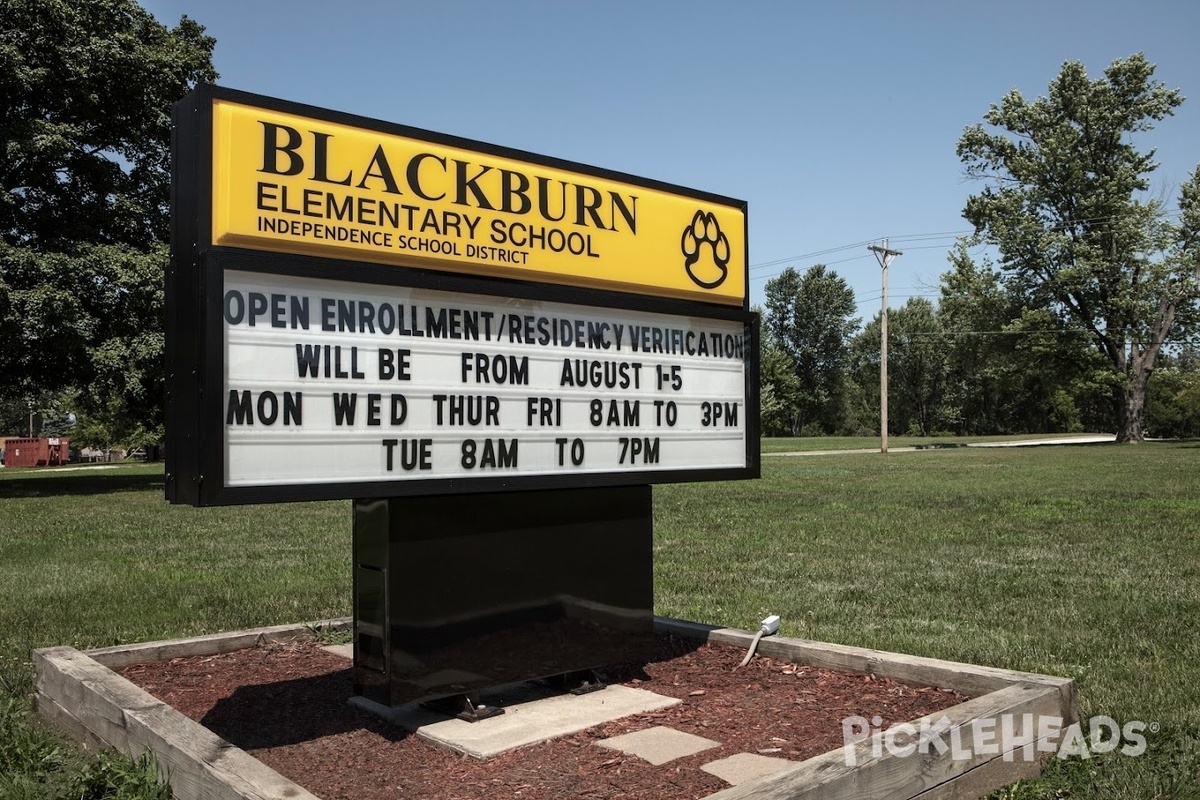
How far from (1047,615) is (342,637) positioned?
5.42 m

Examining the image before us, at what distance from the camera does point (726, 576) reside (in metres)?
10.3

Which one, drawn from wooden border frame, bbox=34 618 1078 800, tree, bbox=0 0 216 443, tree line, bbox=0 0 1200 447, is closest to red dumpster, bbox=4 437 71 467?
tree line, bbox=0 0 1200 447

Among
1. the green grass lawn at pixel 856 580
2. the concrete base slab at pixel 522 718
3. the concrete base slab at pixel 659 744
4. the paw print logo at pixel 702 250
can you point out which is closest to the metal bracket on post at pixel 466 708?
the concrete base slab at pixel 522 718

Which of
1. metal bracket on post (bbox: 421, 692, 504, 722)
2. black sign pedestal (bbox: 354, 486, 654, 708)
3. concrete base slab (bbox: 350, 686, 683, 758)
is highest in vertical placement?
black sign pedestal (bbox: 354, 486, 654, 708)

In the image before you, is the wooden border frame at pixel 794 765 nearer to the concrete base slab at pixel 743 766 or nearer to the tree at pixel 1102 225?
the concrete base slab at pixel 743 766

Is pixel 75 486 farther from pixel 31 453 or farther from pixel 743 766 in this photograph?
pixel 31 453

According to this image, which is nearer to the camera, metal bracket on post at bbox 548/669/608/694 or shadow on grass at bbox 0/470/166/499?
metal bracket on post at bbox 548/669/608/694

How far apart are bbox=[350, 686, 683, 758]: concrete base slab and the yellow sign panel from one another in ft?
7.32

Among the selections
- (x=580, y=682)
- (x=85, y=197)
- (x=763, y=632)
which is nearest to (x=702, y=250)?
(x=763, y=632)

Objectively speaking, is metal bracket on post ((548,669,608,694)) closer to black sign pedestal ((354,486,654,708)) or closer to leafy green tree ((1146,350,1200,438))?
black sign pedestal ((354,486,654,708))

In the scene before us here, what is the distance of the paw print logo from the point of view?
20.2 feet

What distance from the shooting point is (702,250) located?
6.25 metres

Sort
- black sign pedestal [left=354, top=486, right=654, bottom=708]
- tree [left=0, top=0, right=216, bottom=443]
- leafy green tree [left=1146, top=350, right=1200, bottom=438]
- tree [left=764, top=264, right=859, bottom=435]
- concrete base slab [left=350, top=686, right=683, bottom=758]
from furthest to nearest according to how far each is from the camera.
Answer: tree [left=764, top=264, right=859, bottom=435]
leafy green tree [left=1146, top=350, right=1200, bottom=438]
tree [left=0, top=0, right=216, bottom=443]
black sign pedestal [left=354, top=486, right=654, bottom=708]
concrete base slab [left=350, top=686, right=683, bottom=758]

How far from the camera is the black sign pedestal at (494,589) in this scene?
488 centimetres
